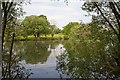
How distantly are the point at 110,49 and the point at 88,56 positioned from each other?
14.3 inches

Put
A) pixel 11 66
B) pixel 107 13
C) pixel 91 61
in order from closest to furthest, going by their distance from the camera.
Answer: pixel 107 13
pixel 11 66
pixel 91 61

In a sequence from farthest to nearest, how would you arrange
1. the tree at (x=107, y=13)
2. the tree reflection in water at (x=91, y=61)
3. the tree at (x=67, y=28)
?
the tree at (x=67, y=28) → the tree reflection in water at (x=91, y=61) → the tree at (x=107, y=13)

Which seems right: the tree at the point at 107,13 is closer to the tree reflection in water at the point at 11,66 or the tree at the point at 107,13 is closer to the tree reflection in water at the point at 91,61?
the tree reflection in water at the point at 91,61

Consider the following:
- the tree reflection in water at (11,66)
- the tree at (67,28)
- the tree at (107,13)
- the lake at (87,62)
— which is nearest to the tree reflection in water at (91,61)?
the lake at (87,62)

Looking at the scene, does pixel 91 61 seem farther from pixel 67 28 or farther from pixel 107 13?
pixel 67 28

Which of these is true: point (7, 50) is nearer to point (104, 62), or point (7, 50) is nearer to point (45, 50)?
point (104, 62)

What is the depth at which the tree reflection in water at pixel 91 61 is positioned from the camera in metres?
2.62

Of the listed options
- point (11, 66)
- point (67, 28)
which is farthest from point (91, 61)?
point (67, 28)

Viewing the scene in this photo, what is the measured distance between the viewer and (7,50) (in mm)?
2801

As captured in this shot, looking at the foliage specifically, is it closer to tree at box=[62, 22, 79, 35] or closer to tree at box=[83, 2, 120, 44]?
tree at box=[83, 2, 120, 44]

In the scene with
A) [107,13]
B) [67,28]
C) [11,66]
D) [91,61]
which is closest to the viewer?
[107,13]

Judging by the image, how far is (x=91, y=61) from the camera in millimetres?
2904

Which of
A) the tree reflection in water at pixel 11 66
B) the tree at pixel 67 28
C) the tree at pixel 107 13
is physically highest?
the tree at pixel 107 13

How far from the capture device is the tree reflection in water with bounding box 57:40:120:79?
262 centimetres
